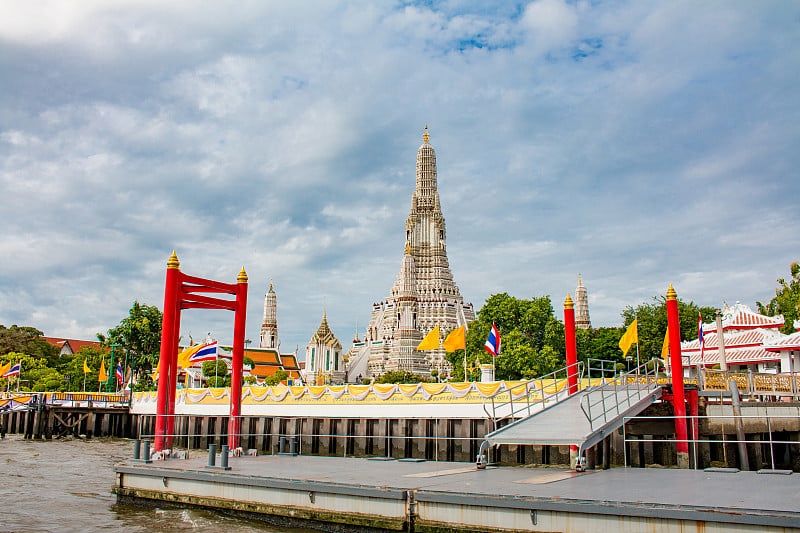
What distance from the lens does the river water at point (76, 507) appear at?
1581 centimetres

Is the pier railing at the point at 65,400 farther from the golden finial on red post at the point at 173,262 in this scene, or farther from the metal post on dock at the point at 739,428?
the metal post on dock at the point at 739,428

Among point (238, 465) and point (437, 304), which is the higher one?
point (437, 304)

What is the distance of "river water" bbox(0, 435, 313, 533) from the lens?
51.9 feet

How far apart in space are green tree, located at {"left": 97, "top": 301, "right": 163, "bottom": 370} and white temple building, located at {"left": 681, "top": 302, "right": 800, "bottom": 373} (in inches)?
1862

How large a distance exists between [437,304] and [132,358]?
69109 millimetres

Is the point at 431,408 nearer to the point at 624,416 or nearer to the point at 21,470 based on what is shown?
the point at 624,416

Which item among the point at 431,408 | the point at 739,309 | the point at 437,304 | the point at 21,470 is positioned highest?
the point at 437,304

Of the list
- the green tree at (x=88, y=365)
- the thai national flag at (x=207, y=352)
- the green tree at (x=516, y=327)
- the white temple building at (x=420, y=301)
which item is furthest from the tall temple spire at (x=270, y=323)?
the thai national flag at (x=207, y=352)

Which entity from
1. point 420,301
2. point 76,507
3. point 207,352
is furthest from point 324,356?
point 76,507

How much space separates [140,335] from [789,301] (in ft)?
198

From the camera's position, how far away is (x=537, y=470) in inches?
663

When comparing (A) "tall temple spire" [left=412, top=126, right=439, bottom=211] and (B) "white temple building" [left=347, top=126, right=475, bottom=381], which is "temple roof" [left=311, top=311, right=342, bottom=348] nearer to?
(B) "white temple building" [left=347, top=126, right=475, bottom=381]

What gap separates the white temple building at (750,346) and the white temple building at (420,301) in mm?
66845

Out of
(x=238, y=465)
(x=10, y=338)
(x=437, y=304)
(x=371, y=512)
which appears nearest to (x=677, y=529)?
(x=371, y=512)
